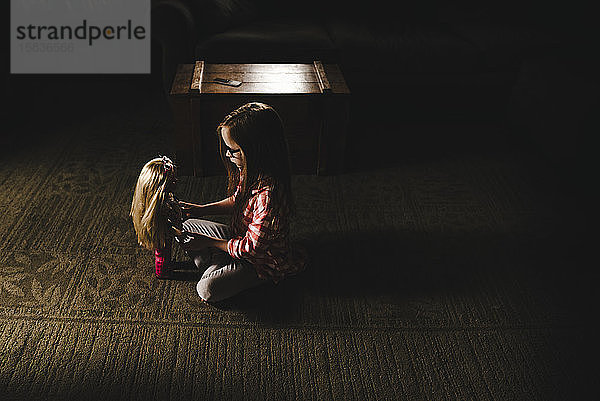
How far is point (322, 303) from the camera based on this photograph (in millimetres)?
1466

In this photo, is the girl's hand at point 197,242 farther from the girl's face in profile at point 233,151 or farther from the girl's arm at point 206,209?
the girl's face in profile at point 233,151

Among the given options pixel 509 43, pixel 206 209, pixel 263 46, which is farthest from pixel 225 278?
pixel 509 43

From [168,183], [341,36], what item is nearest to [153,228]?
[168,183]

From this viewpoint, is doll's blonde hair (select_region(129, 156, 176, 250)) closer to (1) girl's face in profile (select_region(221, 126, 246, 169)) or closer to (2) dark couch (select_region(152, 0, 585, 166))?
(1) girl's face in profile (select_region(221, 126, 246, 169))

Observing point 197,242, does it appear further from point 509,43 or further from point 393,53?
point 509,43

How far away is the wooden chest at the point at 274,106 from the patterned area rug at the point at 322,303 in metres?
0.08

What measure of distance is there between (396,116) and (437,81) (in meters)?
0.24

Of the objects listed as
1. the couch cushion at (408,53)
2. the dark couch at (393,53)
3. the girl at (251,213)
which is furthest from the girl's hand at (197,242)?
the couch cushion at (408,53)

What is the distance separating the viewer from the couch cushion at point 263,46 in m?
2.42

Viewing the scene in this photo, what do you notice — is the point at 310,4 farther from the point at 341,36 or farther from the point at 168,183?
the point at 168,183

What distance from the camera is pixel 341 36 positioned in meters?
2.56

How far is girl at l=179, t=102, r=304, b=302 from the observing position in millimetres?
1312

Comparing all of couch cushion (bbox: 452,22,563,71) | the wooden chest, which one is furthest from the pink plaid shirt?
couch cushion (bbox: 452,22,563,71)

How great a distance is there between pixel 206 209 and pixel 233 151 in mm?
258
